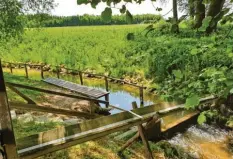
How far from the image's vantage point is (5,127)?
5.97 feet

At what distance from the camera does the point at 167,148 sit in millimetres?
4941

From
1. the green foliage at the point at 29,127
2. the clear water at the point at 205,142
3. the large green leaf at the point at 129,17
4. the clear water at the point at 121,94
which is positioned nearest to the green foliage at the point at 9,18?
the clear water at the point at 121,94

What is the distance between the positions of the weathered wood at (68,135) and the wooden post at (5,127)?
1.04 ft

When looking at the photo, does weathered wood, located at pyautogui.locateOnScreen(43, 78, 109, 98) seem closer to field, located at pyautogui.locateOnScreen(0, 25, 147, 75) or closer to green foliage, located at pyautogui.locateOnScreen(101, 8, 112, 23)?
field, located at pyautogui.locateOnScreen(0, 25, 147, 75)

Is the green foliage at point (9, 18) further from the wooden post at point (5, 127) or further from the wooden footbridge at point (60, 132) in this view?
the wooden post at point (5, 127)

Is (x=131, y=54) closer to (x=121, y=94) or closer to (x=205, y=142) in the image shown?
(x=121, y=94)

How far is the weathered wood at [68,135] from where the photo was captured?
2.30 m

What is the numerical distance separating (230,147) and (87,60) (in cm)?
1391

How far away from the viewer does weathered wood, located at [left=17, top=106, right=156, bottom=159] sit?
2297 millimetres

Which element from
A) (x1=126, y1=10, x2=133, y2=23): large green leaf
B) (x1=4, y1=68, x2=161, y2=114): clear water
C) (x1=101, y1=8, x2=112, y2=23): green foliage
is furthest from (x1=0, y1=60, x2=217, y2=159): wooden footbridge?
(x1=4, y1=68, x2=161, y2=114): clear water

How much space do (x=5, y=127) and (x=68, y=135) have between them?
31.2 inches

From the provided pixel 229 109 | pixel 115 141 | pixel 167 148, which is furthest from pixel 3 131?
pixel 229 109

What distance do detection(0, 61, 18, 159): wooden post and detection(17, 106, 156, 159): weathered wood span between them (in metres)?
0.32

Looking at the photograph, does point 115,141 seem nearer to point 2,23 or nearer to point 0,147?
point 0,147
